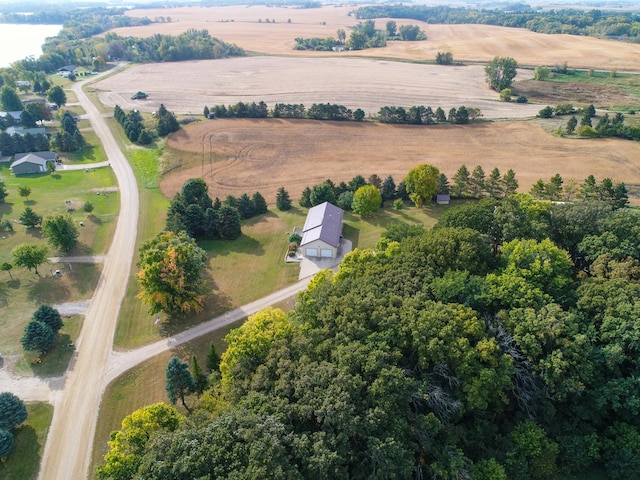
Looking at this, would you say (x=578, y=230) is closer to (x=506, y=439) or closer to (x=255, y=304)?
Answer: (x=506, y=439)

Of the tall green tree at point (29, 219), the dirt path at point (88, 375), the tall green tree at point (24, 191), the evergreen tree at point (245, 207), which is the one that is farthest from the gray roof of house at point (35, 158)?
the evergreen tree at point (245, 207)

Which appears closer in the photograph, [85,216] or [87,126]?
[85,216]

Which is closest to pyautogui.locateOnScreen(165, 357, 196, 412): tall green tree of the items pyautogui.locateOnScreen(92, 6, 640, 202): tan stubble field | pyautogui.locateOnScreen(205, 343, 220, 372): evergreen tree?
pyautogui.locateOnScreen(205, 343, 220, 372): evergreen tree

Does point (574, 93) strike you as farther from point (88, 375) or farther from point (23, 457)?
point (23, 457)

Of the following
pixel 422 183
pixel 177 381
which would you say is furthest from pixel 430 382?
pixel 422 183

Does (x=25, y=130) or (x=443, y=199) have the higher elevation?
(x=25, y=130)

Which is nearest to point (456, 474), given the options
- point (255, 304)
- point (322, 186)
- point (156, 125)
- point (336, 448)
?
point (336, 448)
